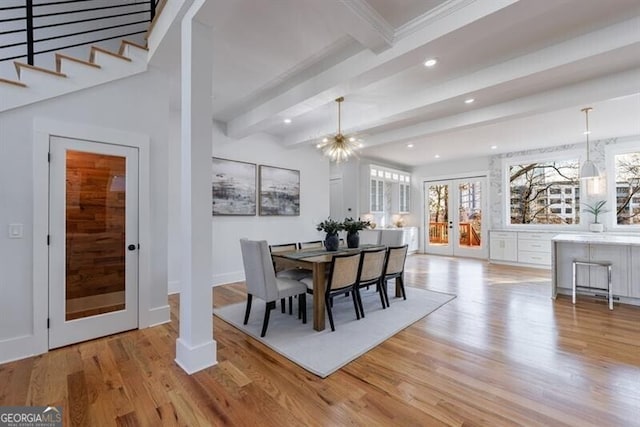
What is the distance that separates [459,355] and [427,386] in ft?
2.05

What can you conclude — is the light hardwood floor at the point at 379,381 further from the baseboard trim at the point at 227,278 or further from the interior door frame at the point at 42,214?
the baseboard trim at the point at 227,278

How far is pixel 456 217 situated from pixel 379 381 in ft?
24.1

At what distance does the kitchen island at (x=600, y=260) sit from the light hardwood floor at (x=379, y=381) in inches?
36.9

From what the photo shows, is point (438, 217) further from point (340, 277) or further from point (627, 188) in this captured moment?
point (340, 277)

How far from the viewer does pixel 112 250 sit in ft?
9.67

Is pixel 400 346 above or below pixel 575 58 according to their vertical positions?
below

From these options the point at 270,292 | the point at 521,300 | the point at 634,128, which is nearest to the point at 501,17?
the point at 270,292

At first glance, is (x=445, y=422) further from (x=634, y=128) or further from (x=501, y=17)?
(x=634, y=128)

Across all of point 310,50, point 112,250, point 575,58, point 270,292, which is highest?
point 310,50

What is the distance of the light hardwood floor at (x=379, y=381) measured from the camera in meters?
1.74

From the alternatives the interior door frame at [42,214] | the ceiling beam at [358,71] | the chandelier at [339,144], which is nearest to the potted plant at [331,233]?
the chandelier at [339,144]

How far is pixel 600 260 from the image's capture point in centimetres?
403

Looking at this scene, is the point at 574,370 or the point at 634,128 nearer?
the point at 574,370

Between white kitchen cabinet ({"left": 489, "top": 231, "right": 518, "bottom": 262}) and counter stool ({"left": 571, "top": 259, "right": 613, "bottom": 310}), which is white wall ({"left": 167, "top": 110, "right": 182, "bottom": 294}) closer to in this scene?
counter stool ({"left": 571, "top": 259, "right": 613, "bottom": 310})
